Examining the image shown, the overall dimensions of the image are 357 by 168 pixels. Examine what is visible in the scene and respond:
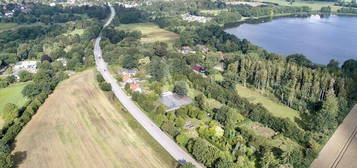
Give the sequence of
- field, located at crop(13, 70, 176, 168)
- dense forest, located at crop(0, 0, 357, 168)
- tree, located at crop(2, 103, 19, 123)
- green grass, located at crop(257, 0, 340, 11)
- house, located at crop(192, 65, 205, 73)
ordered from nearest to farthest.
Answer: field, located at crop(13, 70, 176, 168) < dense forest, located at crop(0, 0, 357, 168) < tree, located at crop(2, 103, 19, 123) < house, located at crop(192, 65, 205, 73) < green grass, located at crop(257, 0, 340, 11)

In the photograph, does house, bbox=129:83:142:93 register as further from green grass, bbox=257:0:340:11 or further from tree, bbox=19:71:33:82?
green grass, bbox=257:0:340:11

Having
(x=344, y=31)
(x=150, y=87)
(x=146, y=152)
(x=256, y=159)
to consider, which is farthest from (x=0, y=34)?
(x=344, y=31)

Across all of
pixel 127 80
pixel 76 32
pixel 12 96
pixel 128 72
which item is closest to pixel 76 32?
pixel 76 32

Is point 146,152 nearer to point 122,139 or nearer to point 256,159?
point 122,139

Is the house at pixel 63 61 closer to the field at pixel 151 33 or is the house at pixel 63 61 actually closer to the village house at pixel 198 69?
the field at pixel 151 33

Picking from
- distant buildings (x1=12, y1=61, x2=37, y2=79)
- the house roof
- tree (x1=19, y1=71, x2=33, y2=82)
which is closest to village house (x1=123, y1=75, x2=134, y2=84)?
the house roof

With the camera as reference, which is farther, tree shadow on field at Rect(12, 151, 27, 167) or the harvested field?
the harvested field

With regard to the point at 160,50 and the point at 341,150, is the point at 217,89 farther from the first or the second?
the point at 160,50
